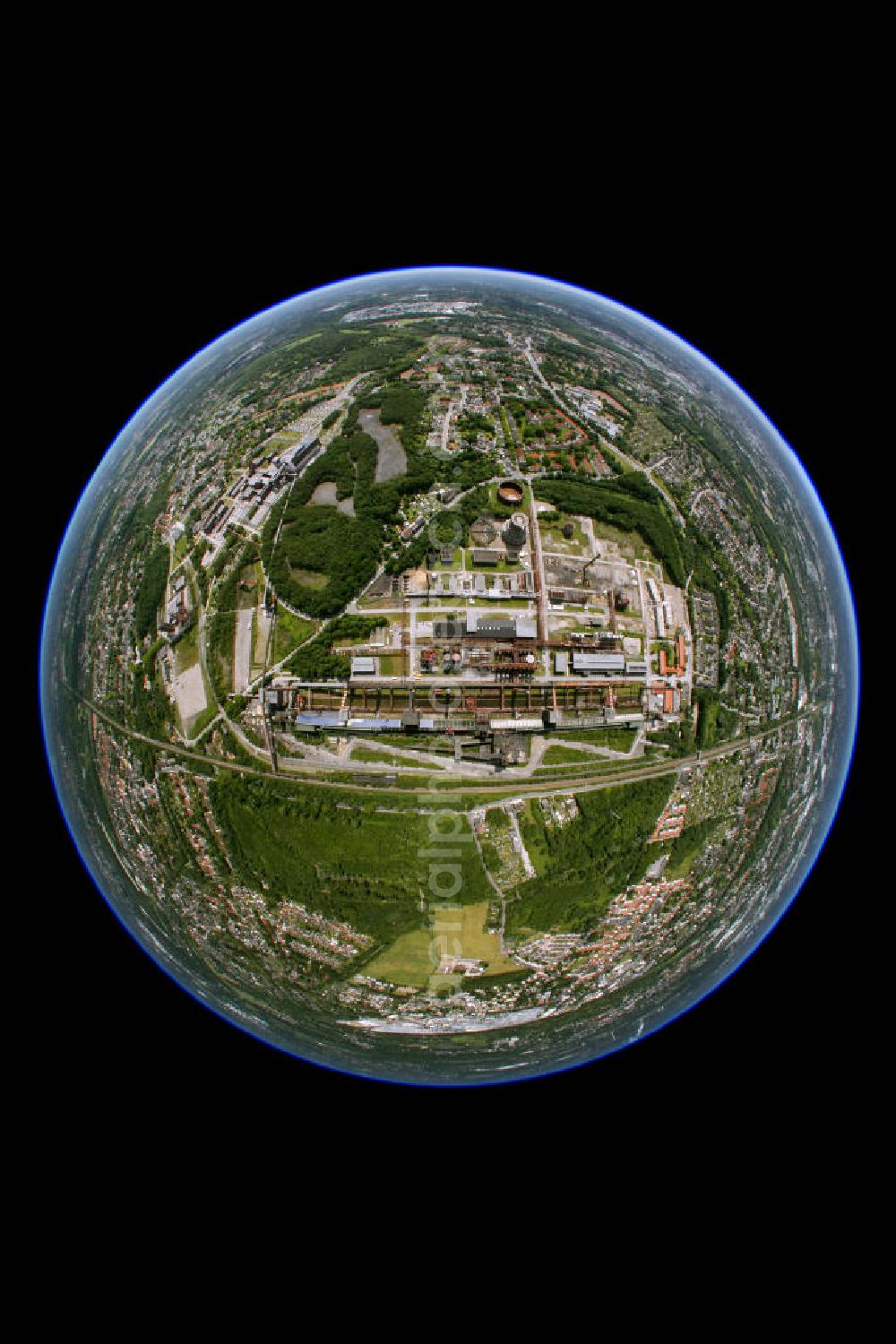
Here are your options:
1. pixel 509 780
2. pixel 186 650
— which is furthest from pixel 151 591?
pixel 509 780

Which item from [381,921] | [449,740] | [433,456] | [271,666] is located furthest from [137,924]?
[433,456]

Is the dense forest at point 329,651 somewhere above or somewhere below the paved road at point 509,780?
above

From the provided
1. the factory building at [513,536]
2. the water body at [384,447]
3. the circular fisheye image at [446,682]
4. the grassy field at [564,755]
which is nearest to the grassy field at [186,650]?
the circular fisheye image at [446,682]

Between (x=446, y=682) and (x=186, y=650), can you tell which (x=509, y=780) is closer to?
(x=446, y=682)

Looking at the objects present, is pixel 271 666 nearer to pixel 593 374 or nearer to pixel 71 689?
pixel 71 689

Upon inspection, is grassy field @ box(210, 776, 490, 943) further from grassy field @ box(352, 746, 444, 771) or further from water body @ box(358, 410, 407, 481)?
water body @ box(358, 410, 407, 481)

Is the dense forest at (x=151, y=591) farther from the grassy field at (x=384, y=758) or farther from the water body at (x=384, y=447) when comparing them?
the grassy field at (x=384, y=758)

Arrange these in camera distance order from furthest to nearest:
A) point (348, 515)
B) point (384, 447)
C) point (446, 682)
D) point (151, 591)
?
point (151, 591) < point (384, 447) < point (348, 515) < point (446, 682)
